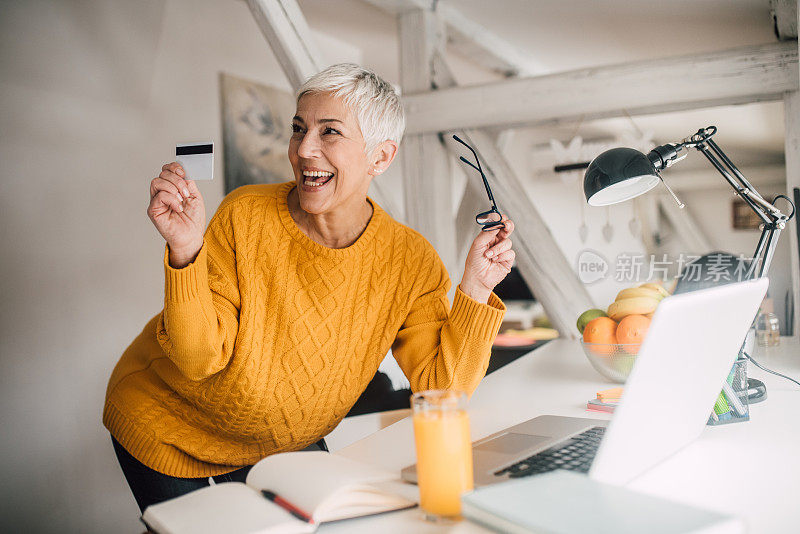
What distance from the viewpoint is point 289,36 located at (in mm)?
2180

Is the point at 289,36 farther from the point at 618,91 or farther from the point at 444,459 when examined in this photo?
the point at 444,459

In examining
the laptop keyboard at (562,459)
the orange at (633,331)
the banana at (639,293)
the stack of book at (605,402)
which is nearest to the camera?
the laptop keyboard at (562,459)

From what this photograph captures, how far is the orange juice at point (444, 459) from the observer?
2.52 ft

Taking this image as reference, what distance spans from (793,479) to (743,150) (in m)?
4.54

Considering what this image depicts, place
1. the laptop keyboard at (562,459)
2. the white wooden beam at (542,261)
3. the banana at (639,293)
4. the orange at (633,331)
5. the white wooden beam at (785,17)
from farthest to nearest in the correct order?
the white wooden beam at (542,261)
the white wooden beam at (785,17)
the banana at (639,293)
the orange at (633,331)
the laptop keyboard at (562,459)

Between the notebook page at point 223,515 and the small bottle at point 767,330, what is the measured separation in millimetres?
1660

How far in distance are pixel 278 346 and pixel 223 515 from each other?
0.58m

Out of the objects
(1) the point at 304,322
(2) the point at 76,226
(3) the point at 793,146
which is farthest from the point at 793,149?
(2) the point at 76,226

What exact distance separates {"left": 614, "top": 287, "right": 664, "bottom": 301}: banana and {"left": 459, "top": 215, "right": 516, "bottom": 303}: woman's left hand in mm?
428

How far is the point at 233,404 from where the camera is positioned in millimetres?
1306

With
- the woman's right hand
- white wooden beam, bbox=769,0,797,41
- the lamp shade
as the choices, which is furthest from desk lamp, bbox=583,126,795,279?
the woman's right hand

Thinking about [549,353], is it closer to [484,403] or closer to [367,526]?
[484,403]

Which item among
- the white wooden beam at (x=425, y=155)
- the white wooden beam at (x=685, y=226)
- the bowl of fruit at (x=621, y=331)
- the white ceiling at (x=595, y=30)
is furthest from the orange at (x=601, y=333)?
the white wooden beam at (x=685, y=226)

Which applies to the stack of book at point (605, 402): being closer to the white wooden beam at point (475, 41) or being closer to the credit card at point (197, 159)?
the credit card at point (197, 159)
